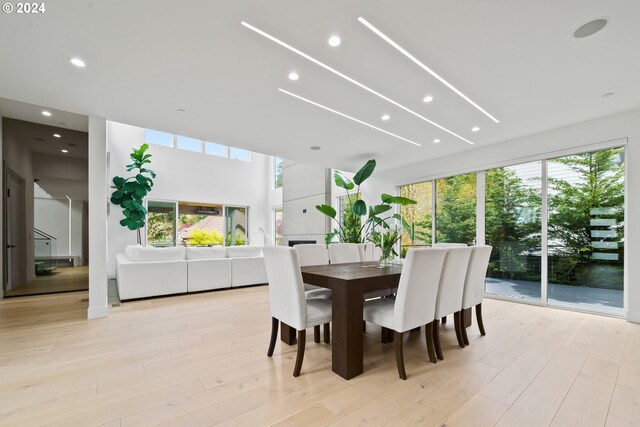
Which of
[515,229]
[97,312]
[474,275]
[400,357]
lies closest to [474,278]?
[474,275]

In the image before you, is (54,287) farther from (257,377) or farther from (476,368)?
(476,368)

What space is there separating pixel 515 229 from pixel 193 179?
27.5 ft

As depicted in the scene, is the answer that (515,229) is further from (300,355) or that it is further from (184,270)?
(184,270)

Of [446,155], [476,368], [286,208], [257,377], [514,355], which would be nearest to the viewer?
[257,377]

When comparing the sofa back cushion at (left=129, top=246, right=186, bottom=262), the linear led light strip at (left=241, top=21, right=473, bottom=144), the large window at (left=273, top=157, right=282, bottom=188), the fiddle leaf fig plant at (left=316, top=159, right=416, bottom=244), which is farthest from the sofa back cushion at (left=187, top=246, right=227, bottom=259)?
the large window at (left=273, top=157, right=282, bottom=188)

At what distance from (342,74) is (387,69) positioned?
419 millimetres

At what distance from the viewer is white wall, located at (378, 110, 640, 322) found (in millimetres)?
3359

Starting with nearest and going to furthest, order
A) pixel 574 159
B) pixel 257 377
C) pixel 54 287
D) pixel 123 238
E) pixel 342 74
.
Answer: pixel 257 377
pixel 342 74
pixel 574 159
pixel 54 287
pixel 123 238

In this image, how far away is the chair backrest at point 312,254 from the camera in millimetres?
3355

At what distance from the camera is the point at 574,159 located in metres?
3.96

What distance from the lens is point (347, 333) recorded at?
6.68ft

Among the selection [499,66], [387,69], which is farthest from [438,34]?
[499,66]

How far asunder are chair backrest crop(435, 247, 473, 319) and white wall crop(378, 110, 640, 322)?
2601mm

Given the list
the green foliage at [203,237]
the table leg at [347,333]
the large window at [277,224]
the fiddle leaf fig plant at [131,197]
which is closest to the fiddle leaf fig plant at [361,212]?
the table leg at [347,333]
